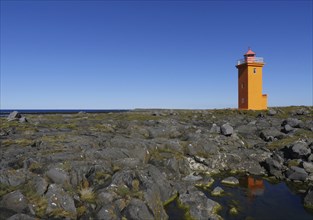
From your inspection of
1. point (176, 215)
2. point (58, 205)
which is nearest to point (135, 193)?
point (176, 215)

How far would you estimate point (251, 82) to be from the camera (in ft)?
212

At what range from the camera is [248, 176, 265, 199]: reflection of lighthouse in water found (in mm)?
25598

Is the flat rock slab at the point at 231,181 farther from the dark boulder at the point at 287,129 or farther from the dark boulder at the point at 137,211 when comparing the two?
the dark boulder at the point at 287,129

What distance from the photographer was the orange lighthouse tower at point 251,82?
64750 mm

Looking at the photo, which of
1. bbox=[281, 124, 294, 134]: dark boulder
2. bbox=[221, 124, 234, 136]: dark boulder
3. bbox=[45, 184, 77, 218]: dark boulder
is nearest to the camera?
bbox=[45, 184, 77, 218]: dark boulder

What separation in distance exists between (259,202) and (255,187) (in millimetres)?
3934

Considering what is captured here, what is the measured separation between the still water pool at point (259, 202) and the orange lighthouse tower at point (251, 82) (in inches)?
1491

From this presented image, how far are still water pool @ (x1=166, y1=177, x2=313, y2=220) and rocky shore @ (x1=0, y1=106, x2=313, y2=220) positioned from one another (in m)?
0.66

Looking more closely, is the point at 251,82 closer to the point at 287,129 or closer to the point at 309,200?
the point at 287,129

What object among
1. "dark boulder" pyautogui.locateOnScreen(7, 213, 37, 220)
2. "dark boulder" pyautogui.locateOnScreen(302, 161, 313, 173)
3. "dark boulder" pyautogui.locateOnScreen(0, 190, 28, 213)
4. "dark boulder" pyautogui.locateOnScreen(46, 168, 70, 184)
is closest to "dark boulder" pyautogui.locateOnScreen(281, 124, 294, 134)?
"dark boulder" pyautogui.locateOnScreen(302, 161, 313, 173)

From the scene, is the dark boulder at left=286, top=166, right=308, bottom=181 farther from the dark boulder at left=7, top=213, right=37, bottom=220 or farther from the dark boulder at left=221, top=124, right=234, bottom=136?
the dark boulder at left=7, top=213, right=37, bottom=220

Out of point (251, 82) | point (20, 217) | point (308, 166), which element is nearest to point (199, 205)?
point (20, 217)

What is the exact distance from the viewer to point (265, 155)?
3434 cm

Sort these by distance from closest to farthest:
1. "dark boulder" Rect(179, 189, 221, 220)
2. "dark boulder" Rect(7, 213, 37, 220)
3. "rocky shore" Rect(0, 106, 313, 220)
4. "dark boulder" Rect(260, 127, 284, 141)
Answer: "dark boulder" Rect(7, 213, 37, 220), "rocky shore" Rect(0, 106, 313, 220), "dark boulder" Rect(179, 189, 221, 220), "dark boulder" Rect(260, 127, 284, 141)
